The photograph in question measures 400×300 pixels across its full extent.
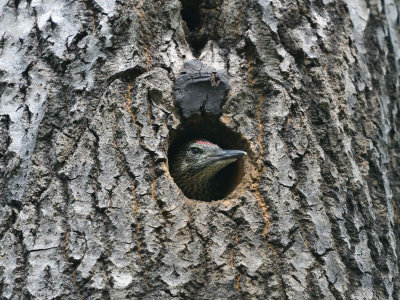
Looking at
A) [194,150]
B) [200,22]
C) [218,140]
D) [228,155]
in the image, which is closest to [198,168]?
[194,150]

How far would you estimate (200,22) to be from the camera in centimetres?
539

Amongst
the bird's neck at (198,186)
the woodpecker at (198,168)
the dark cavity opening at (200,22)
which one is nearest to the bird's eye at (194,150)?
the woodpecker at (198,168)

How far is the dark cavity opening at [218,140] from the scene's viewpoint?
4918 mm

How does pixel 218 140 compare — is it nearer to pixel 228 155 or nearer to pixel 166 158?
pixel 228 155

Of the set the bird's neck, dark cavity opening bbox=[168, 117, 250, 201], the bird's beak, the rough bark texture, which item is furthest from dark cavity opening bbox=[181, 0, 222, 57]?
the bird's neck

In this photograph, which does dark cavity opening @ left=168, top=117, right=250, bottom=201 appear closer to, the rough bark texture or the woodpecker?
the woodpecker

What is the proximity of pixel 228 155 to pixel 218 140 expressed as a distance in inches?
21.5

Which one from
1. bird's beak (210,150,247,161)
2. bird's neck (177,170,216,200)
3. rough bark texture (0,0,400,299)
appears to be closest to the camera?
rough bark texture (0,0,400,299)

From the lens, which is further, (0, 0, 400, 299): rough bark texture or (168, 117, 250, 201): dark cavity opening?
(168, 117, 250, 201): dark cavity opening

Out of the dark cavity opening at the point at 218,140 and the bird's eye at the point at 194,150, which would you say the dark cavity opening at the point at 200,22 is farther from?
the bird's eye at the point at 194,150

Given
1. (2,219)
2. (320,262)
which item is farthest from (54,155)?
(320,262)

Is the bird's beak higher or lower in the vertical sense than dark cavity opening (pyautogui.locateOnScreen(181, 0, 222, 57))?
lower

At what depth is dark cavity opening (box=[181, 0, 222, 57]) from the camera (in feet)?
17.0

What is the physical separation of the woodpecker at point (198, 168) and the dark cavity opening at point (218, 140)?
0.04 m
